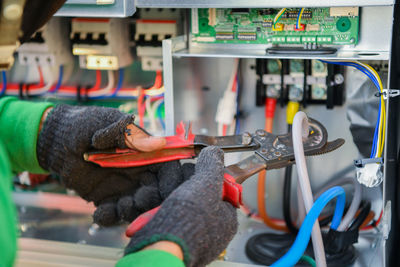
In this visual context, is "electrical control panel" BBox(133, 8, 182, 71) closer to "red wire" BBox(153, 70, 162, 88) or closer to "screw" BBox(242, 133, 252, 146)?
"red wire" BBox(153, 70, 162, 88)

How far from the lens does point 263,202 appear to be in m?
1.53

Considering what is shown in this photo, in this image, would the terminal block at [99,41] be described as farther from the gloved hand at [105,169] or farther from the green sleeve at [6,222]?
the green sleeve at [6,222]

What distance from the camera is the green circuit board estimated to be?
49.4 inches

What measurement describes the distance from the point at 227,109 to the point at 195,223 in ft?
2.48

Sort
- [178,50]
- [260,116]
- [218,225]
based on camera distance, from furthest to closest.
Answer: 1. [260,116]
2. [178,50]
3. [218,225]

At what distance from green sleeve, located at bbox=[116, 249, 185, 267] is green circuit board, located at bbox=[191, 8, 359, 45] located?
0.79 metres

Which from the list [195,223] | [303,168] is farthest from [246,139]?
[195,223]

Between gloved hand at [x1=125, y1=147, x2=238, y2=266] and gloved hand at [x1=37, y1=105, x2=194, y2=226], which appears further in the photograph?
gloved hand at [x1=37, y1=105, x2=194, y2=226]

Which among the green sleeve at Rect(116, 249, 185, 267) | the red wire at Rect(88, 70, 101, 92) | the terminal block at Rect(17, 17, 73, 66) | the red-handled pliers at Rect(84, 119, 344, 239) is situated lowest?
the green sleeve at Rect(116, 249, 185, 267)

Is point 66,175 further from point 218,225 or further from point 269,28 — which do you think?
point 269,28

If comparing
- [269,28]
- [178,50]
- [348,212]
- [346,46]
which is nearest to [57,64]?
[178,50]

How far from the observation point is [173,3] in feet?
3.85

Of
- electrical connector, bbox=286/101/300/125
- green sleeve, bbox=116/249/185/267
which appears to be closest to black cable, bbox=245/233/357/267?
electrical connector, bbox=286/101/300/125

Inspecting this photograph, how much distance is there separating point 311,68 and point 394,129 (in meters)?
0.32
